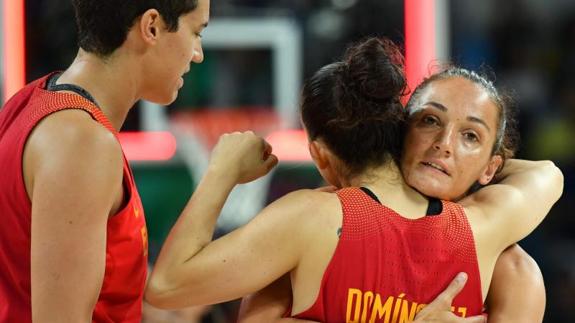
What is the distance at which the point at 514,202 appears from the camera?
2.25 metres

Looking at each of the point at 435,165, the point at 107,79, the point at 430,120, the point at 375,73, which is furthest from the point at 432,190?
the point at 107,79

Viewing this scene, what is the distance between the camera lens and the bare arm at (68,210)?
177 centimetres

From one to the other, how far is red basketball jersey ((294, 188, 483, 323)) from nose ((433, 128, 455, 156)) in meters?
0.14

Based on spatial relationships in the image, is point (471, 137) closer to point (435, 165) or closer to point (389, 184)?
point (435, 165)

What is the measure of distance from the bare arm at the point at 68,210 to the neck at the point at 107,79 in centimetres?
18

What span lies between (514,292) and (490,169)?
304mm

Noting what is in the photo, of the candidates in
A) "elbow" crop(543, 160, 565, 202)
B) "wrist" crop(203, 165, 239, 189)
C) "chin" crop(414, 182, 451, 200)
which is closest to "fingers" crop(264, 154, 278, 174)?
"wrist" crop(203, 165, 239, 189)

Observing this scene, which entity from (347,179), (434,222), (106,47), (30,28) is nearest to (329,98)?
(347,179)

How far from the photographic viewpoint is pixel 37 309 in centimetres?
179

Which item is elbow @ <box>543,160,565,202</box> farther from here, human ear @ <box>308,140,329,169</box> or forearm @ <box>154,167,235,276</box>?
forearm @ <box>154,167,235,276</box>

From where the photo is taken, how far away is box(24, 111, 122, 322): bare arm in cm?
177

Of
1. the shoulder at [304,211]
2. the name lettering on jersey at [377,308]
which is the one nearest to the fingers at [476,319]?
the name lettering on jersey at [377,308]

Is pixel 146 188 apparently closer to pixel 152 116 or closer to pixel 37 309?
pixel 152 116

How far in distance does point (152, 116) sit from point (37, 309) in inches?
150
